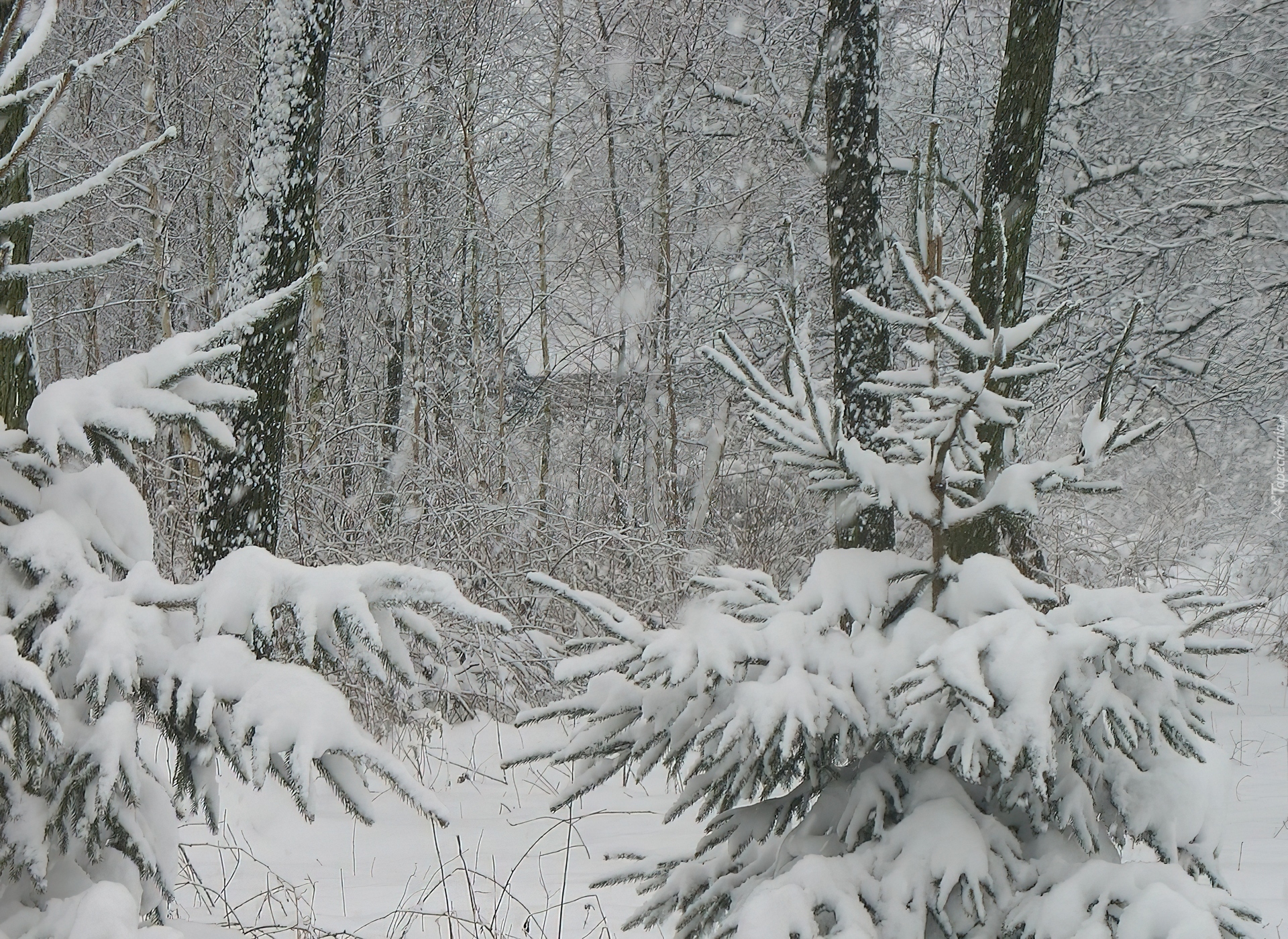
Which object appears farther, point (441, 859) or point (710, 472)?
point (710, 472)

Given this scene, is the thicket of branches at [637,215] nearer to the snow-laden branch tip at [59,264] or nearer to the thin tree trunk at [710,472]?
the thin tree trunk at [710,472]

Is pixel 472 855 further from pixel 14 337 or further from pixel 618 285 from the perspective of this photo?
pixel 618 285

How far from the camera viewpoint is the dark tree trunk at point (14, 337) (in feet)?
6.09

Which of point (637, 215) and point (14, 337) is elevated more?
point (637, 215)

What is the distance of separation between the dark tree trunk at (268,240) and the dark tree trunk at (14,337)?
10.9 feet

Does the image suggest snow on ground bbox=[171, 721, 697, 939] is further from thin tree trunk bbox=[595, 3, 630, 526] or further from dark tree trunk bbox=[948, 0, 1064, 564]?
thin tree trunk bbox=[595, 3, 630, 526]

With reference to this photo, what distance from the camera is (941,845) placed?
206cm

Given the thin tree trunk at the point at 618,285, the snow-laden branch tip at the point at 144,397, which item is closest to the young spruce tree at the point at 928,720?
the snow-laden branch tip at the point at 144,397

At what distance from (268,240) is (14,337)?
3973 mm

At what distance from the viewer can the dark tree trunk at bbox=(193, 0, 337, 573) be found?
5.66 meters

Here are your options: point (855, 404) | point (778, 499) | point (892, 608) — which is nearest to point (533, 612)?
point (855, 404)

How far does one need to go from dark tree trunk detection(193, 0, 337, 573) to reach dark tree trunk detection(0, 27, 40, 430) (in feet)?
10.9

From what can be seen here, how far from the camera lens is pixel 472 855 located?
4.22m

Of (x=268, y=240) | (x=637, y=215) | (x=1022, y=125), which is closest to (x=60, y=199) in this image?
(x=268, y=240)
